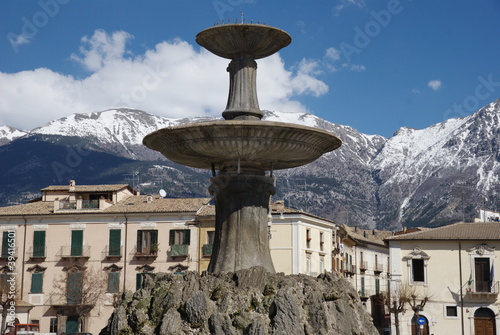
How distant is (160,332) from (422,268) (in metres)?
35.3

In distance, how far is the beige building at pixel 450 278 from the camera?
151ft

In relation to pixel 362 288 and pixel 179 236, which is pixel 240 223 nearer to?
pixel 179 236

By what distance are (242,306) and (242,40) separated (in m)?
5.81

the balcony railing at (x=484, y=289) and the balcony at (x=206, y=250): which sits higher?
the balcony at (x=206, y=250)

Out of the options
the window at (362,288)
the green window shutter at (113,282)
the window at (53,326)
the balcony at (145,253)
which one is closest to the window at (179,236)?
the balcony at (145,253)

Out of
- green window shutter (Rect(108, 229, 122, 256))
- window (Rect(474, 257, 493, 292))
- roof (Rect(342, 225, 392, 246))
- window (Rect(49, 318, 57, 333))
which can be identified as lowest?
window (Rect(49, 318, 57, 333))

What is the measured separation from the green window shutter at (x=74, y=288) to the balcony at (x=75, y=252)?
3.22 ft

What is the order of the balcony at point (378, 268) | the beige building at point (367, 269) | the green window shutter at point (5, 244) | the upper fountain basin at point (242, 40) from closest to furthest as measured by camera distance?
the upper fountain basin at point (242, 40)
the green window shutter at point (5, 244)
the beige building at point (367, 269)
the balcony at point (378, 268)

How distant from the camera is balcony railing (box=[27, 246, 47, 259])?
4862 cm

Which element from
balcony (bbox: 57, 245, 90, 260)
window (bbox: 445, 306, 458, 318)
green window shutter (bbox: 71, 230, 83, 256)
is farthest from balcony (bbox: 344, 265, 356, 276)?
green window shutter (bbox: 71, 230, 83, 256)

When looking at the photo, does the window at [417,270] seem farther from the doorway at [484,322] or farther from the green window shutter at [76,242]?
the green window shutter at [76,242]

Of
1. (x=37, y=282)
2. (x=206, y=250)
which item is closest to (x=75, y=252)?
(x=37, y=282)

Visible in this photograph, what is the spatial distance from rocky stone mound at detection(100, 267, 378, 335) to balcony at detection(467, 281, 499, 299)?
31.9 metres

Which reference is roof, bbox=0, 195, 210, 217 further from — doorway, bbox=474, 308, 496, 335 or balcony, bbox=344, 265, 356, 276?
doorway, bbox=474, 308, 496, 335
